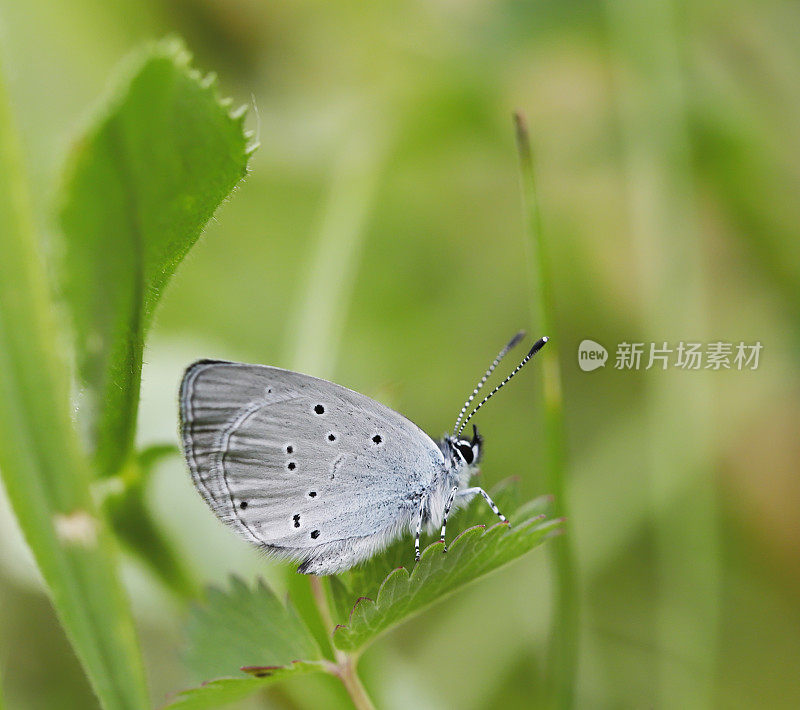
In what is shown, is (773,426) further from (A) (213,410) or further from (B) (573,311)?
(A) (213,410)

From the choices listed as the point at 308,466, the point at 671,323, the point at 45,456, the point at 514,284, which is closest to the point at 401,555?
the point at 308,466

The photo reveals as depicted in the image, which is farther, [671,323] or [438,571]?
[671,323]

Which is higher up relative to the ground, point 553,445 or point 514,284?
point 514,284

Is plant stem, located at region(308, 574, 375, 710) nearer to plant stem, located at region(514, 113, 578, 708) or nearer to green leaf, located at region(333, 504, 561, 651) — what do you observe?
green leaf, located at region(333, 504, 561, 651)

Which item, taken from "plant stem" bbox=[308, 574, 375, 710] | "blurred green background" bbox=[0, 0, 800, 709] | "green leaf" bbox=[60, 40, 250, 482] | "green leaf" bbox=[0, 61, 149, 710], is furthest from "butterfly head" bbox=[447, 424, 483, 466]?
"green leaf" bbox=[0, 61, 149, 710]

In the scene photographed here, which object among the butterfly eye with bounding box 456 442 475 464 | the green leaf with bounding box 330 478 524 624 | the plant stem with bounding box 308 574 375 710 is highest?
the butterfly eye with bounding box 456 442 475 464

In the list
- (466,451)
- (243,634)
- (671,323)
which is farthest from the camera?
(671,323)

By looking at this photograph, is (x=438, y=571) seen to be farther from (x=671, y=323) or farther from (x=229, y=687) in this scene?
(x=671, y=323)
